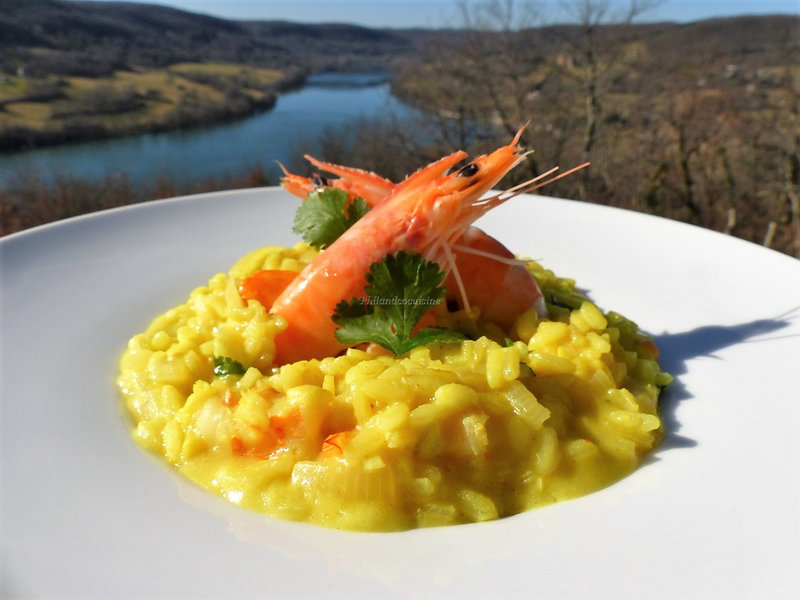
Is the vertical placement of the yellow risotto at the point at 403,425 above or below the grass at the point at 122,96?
below

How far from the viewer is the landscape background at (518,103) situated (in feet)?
30.5

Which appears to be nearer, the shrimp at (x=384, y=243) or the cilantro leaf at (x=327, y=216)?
the shrimp at (x=384, y=243)

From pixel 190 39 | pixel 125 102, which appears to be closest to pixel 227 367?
pixel 125 102

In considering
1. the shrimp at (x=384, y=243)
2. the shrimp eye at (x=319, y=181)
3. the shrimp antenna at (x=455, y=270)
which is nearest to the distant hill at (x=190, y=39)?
the shrimp eye at (x=319, y=181)

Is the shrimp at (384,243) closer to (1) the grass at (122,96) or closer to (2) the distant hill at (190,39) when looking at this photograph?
(1) the grass at (122,96)

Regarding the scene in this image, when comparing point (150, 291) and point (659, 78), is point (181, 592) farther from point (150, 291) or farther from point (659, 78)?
point (659, 78)

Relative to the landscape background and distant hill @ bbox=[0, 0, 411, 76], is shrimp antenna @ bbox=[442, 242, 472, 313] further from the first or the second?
distant hill @ bbox=[0, 0, 411, 76]

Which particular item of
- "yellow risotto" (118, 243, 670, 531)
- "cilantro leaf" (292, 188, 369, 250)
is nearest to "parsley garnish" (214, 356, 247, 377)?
"yellow risotto" (118, 243, 670, 531)

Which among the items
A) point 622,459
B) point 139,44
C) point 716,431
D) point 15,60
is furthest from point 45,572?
point 139,44

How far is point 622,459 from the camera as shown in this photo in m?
2.57

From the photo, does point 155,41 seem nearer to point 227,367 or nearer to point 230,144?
point 230,144

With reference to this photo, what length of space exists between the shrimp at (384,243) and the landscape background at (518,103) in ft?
19.0

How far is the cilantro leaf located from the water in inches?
240

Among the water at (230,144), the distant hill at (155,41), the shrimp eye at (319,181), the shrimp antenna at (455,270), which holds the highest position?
the distant hill at (155,41)
